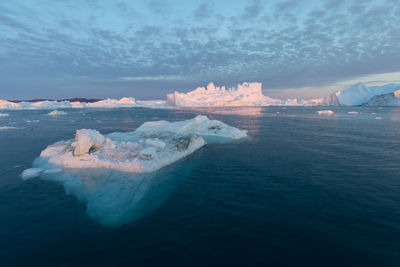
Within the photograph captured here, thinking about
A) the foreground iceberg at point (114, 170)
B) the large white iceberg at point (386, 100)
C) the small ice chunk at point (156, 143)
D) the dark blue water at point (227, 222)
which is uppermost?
the large white iceberg at point (386, 100)

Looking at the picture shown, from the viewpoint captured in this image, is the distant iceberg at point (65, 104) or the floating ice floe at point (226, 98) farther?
the floating ice floe at point (226, 98)

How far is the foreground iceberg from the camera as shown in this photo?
6266mm

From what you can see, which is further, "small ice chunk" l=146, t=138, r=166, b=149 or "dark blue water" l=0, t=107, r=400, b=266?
"small ice chunk" l=146, t=138, r=166, b=149

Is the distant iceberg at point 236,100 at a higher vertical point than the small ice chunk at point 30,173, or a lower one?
higher

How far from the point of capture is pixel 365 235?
4.77 meters

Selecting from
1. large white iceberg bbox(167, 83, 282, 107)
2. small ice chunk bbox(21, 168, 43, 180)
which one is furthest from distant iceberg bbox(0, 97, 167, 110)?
small ice chunk bbox(21, 168, 43, 180)

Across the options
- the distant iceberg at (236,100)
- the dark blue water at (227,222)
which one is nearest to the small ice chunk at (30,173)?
the dark blue water at (227,222)

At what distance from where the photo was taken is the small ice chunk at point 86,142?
1024 centimetres

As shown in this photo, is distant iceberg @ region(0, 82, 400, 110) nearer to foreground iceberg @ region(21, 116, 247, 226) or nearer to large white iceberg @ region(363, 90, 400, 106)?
large white iceberg @ region(363, 90, 400, 106)

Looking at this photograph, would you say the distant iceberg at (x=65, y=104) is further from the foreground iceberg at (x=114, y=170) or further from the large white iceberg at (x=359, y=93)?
the foreground iceberg at (x=114, y=170)

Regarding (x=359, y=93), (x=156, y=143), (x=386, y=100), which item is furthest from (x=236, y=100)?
(x=156, y=143)

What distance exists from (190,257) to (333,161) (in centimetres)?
964

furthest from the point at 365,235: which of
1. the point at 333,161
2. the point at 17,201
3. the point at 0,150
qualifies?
the point at 0,150

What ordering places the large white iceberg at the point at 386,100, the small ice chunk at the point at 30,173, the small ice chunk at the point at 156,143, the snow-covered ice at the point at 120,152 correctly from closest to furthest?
the small ice chunk at the point at 30,173 → the snow-covered ice at the point at 120,152 → the small ice chunk at the point at 156,143 → the large white iceberg at the point at 386,100
